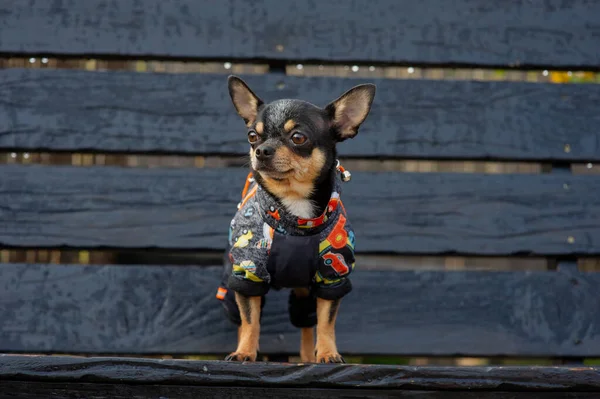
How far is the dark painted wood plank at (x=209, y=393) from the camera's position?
1654 mm

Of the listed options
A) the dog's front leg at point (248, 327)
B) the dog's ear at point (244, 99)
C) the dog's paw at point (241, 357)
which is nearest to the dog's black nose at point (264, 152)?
the dog's ear at point (244, 99)

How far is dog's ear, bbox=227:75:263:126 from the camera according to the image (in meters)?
2.17

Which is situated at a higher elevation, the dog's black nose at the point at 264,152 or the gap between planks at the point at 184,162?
the gap between planks at the point at 184,162

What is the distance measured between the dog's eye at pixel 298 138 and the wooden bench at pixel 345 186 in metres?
0.78

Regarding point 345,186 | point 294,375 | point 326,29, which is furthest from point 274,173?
point 326,29

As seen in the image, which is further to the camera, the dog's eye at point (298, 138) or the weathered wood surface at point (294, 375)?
the dog's eye at point (298, 138)

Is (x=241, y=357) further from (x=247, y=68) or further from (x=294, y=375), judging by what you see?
(x=247, y=68)

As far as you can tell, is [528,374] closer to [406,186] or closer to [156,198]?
[406,186]

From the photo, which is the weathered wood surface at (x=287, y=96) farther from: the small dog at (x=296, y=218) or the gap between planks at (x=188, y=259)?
the small dog at (x=296, y=218)

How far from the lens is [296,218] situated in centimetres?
207

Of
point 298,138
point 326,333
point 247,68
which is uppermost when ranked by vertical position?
point 247,68

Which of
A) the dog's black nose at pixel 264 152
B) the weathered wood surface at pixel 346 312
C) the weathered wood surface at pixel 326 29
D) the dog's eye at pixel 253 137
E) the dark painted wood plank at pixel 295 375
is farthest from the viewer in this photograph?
the weathered wood surface at pixel 326 29

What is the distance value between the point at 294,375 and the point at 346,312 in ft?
3.56

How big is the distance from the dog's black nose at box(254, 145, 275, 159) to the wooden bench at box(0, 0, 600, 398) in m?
0.80
